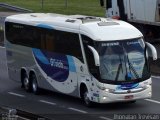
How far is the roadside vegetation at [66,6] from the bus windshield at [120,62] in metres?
34.0

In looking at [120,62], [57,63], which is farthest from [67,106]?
[120,62]

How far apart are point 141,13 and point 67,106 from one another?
17.4 m

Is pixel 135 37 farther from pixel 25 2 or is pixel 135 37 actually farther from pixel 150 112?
pixel 25 2

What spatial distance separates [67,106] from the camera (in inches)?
944

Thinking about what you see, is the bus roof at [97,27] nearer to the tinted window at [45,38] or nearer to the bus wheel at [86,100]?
the tinted window at [45,38]

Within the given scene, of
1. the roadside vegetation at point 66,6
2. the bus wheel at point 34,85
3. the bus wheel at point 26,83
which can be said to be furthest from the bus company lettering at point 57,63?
the roadside vegetation at point 66,6

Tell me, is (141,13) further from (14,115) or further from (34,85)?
(14,115)

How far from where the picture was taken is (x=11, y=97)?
26.4 m

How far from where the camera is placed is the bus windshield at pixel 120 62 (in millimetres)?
22656

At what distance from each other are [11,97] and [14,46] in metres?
2.58

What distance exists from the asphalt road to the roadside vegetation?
101 ft

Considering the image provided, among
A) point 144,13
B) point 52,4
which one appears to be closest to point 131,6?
point 144,13

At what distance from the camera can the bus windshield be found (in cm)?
2266

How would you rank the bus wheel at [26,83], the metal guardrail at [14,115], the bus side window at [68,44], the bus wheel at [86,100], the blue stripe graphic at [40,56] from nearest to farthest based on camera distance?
the metal guardrail at [14,115]
the bus wheel at [86,100]
the bus side window at [68,44]
the blue stripe graphic at [40,56]
the bus wheel at [26,83]
